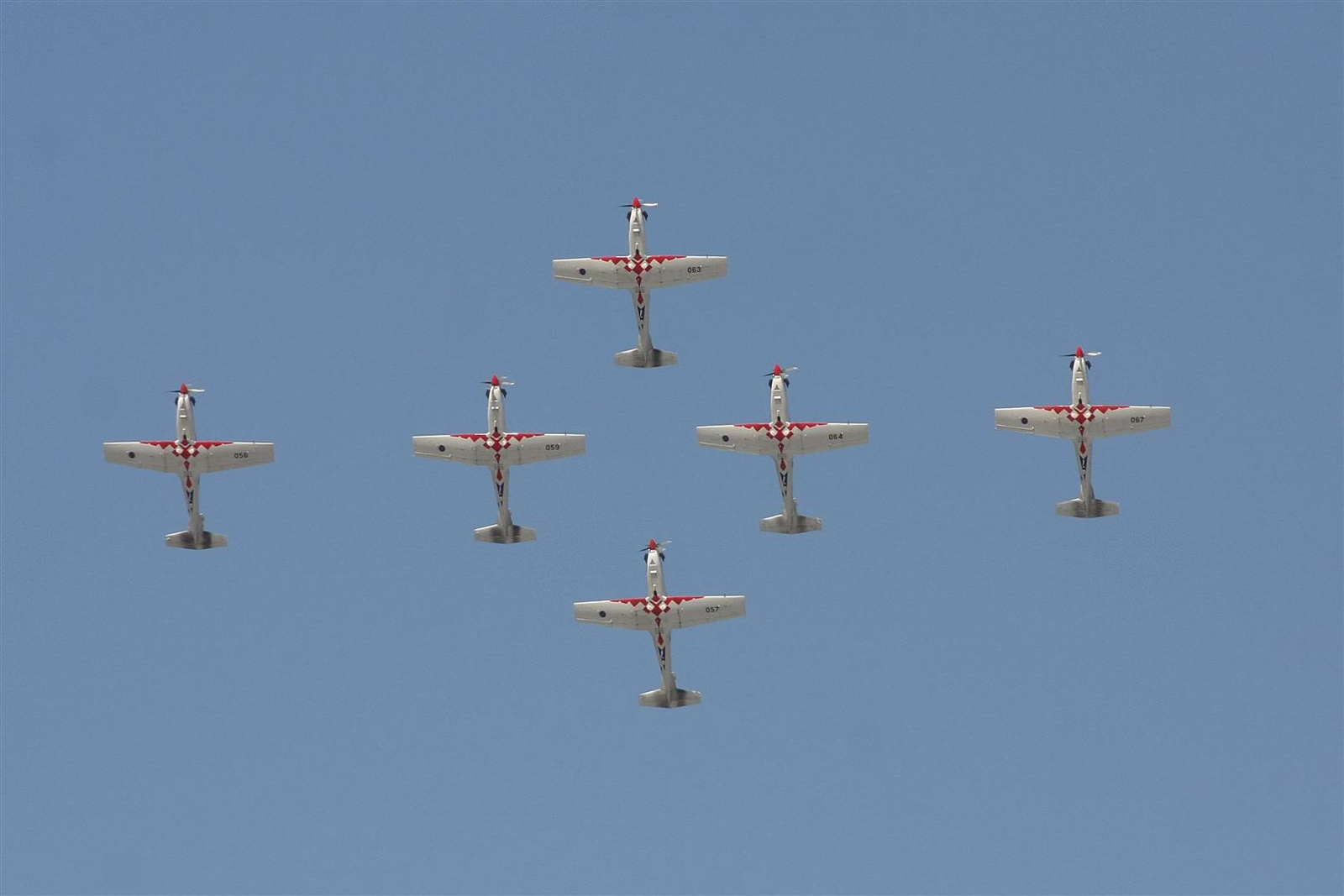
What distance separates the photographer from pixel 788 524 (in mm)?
152125

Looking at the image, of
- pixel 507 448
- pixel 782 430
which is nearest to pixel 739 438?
pixel 782 430

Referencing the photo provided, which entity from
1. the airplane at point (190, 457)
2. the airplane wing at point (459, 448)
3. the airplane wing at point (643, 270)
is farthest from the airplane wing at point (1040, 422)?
the airplane at point (190, 457)

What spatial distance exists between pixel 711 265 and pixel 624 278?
4532mm

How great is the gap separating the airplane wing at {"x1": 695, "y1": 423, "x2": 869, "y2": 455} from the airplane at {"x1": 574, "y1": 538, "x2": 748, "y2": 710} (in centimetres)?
724

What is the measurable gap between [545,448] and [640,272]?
33.9 feet

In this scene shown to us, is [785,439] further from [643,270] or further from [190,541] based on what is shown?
[190,541]

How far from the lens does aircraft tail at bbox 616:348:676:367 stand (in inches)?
6053

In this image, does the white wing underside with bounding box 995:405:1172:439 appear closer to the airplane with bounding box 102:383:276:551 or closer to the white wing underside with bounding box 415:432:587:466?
the white wing underside with bounding box 415:432:587:466

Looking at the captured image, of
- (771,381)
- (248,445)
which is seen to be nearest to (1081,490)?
(771,381)

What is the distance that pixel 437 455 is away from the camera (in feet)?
500

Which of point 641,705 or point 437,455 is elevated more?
point 437,455

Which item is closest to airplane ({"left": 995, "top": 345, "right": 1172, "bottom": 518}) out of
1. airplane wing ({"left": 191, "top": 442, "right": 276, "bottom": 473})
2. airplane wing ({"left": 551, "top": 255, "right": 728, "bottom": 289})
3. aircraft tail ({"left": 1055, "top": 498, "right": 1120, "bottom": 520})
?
aircraft tail ({"left": 1055, "top": 498, "right": 1120, "bottom": 520})

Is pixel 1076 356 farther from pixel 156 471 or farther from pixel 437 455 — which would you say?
pixel 156 471

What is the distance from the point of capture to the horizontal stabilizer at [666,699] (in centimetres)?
15125
